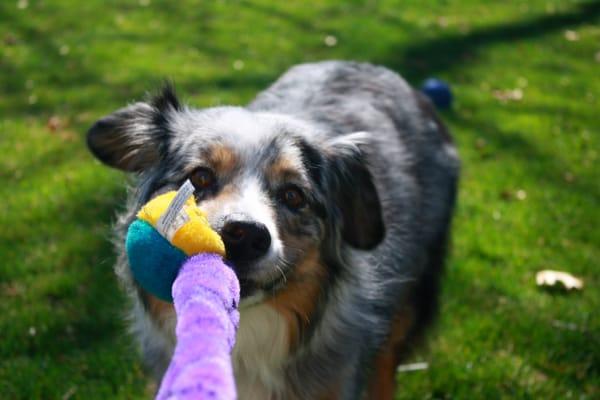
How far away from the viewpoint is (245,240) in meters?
2.11

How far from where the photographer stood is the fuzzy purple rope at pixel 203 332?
1243 millimetres

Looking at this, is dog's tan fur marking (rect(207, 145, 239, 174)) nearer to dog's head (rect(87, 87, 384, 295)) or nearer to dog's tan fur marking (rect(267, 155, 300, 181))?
dog's head (rect(87, 87, 384, 295))

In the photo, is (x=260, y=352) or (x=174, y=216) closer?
(x=174, y=216)

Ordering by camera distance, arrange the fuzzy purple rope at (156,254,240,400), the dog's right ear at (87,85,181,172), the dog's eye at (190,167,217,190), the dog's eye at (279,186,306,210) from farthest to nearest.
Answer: the dog's right ear at (87,85,181,172)
the dog's eye at (279,186,306,210)
the dog's eye at (190,167,217,190)
the fuzzy purple rope at (156,254,240,400)

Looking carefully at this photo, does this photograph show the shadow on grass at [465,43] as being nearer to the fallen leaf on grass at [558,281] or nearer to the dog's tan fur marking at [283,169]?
the fallen leaf on grass at [558,281]

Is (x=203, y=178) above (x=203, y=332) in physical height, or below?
below

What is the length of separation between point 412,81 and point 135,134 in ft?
16.8

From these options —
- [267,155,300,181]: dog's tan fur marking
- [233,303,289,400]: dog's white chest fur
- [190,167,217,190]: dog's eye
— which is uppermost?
[190,167,217,190]: dog's eye

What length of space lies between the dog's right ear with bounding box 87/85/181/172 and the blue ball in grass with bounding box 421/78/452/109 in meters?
4.25

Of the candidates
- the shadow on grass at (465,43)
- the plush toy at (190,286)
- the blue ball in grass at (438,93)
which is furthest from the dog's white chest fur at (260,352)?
the shadow on grass at (465,43)

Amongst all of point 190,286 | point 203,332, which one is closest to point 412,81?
point 190,286

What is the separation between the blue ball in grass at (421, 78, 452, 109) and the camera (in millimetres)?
6781

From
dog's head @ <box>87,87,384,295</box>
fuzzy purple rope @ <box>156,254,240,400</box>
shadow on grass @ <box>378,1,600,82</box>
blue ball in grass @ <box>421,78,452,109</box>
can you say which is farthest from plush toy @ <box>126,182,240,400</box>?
shadow on grass @ <box>378,1,600,82</box>

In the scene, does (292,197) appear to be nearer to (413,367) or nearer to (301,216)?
(301,216)
